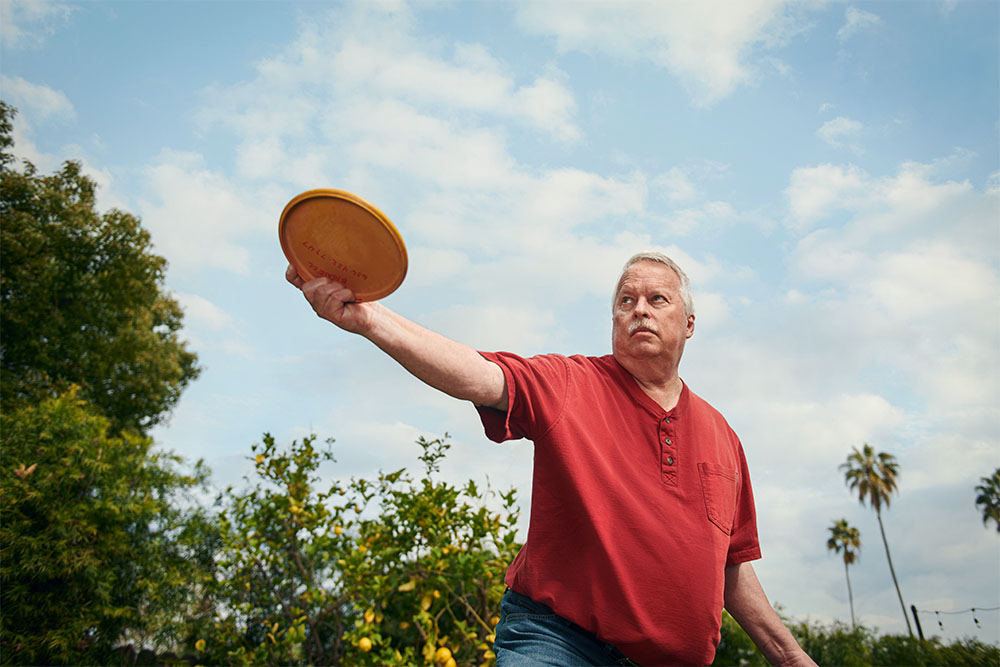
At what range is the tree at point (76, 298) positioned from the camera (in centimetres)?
1177

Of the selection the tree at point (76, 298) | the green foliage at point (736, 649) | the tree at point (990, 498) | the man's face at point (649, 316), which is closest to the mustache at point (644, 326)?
the man's face at point (649, 316)

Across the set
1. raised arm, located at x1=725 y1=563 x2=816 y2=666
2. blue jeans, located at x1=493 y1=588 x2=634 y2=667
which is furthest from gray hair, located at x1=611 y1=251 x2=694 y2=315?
blue jeans, located at x1=493 y1=588 x2=634 y2=667

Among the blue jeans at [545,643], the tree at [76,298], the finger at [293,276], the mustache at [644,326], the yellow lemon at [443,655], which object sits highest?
the tree at [76,298]

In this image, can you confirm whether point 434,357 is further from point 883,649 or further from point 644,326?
point 883,649

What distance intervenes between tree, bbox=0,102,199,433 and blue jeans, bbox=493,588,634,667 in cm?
1219

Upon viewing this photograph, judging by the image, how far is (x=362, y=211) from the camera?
1.56 metres

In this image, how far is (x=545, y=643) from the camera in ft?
5.50

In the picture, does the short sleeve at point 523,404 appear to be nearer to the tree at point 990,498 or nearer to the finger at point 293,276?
the finger at point 293,276

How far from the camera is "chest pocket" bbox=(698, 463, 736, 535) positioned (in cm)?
199

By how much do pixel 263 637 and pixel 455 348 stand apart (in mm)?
3750

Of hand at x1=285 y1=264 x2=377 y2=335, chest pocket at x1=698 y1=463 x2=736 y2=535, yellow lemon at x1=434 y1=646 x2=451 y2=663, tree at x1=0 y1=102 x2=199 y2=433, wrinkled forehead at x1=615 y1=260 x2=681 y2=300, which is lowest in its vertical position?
yellow lemon at x1=434 y1=646 x2=451 y2=663

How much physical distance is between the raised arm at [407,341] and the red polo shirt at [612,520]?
0.12 meters

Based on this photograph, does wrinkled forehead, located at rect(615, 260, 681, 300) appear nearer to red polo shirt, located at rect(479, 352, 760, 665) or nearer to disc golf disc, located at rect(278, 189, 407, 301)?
red polo shirt, located at rect(479, 352, 760, 665)

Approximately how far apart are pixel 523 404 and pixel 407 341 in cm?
38
